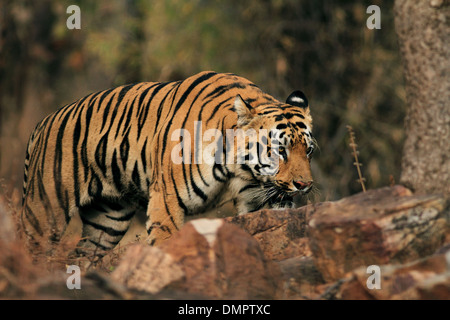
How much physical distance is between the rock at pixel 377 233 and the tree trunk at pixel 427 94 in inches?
39.7

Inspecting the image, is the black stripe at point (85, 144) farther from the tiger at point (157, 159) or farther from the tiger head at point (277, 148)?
the tiger head at point (277, 148)

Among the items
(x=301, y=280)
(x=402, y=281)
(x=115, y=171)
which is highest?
(x=115, y=171)

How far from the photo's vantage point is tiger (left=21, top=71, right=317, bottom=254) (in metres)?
5.20

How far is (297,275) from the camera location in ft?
13.8

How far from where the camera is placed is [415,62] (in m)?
5.28

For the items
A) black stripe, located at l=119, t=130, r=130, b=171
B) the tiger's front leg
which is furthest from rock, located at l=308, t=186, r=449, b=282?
black stripe, located at l=119, t=130, r=130, b=171

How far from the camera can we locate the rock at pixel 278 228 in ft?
16.0

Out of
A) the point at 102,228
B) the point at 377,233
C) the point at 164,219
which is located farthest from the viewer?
the point at 102,228

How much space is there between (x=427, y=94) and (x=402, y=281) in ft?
6.78

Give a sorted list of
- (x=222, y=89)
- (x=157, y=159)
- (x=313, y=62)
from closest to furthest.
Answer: (x=157, y=159)
(x=222, y=89)
(x=313, y=62)

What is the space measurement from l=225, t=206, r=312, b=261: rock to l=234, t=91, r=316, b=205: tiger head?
0.20m

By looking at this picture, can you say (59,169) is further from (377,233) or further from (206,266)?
(377,233)

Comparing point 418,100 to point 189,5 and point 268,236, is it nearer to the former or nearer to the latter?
point 268,236

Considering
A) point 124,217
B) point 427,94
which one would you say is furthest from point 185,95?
point 427,94
